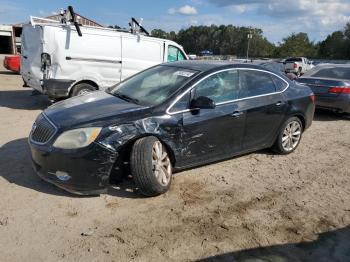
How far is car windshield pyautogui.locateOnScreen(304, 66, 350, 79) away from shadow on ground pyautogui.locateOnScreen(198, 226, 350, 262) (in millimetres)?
7238

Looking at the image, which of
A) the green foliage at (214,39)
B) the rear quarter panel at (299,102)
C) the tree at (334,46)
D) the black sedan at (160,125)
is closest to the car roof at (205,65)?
the black sedan at (160,125)

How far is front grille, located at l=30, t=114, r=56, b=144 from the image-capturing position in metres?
4.41

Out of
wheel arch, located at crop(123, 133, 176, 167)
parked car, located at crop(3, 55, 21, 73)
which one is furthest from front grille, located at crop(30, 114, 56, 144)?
parked car, located at crop(3, 55, 21, 73)

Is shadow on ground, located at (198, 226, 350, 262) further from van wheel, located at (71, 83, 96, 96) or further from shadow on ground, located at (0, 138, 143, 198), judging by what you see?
van wheel, located at (71, 83, 96, 96)

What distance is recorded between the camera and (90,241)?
143 inches

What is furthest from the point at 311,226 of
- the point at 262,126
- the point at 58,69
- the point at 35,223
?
the point at 58,69

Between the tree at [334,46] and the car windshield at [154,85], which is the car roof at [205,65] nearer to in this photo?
the car windshield at [154,85]

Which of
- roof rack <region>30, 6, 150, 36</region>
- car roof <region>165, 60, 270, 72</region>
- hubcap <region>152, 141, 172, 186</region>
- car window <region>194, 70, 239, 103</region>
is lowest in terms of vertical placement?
hubcap <region>152, 141, 172, 186</region>

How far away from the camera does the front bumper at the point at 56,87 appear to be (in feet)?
30.0

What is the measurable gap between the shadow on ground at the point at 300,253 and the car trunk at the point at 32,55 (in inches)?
295

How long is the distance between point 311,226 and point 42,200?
10.1ft

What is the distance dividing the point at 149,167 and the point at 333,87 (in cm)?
699

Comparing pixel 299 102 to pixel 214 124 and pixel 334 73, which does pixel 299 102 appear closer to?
pixel 214 124

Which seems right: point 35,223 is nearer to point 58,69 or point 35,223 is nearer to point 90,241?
point 90,241
